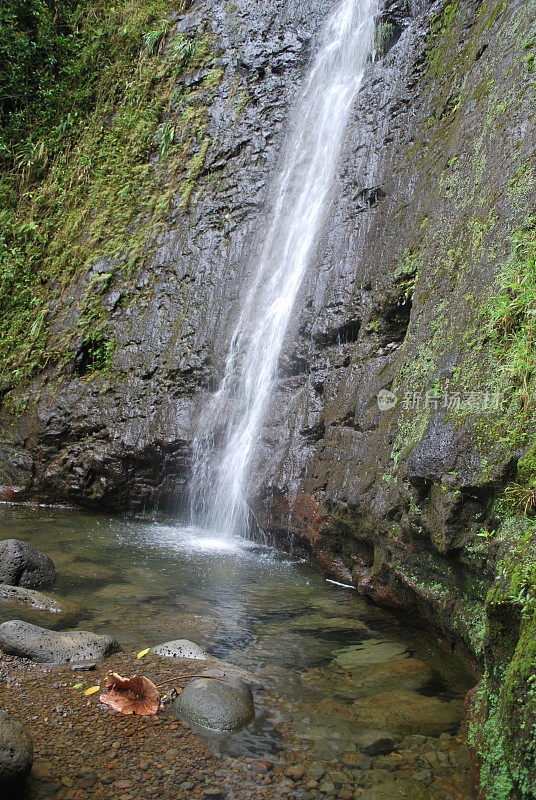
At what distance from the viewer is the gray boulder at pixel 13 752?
83.7 inches

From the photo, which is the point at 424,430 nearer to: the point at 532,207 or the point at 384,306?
the point at 532,207

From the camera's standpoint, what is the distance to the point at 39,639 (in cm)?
340

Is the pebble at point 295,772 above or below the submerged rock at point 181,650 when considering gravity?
below

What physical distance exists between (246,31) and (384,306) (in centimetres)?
776

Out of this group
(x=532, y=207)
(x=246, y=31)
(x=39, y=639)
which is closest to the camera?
(x=39, y=639)

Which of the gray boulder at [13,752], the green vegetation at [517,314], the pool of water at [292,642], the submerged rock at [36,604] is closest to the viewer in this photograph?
the gray boulder at [13,752]

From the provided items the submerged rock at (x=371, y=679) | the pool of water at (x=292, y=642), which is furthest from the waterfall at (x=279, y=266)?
the submerged rock at (x=371, y=679)

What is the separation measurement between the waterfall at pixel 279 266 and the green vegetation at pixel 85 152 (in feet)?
6.75

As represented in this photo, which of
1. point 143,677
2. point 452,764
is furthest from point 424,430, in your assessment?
point 143,677

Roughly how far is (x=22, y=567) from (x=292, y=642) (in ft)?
8.01

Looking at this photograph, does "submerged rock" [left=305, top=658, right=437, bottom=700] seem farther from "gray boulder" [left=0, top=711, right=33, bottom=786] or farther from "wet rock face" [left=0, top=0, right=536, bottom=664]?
"gray boulder" [left=0, top=711, right=33, bottom=786]

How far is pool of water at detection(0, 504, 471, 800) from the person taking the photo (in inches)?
105

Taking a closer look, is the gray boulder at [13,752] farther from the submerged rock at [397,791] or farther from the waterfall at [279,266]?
the waterfall at [279,266]

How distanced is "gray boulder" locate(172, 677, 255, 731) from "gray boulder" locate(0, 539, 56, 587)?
94.0 inches
